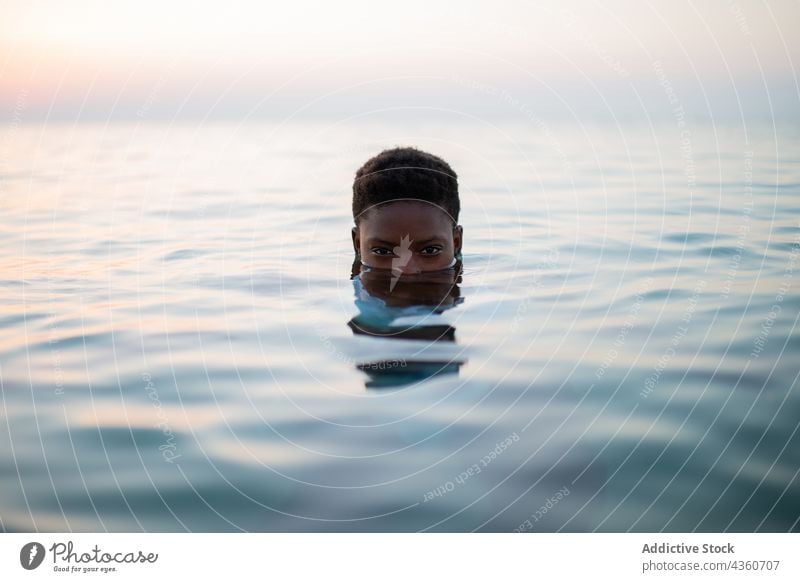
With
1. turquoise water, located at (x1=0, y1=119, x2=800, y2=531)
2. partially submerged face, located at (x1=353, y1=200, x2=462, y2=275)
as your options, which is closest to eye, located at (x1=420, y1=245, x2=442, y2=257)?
partially submerged face, located at (x1=353, y1=200, x2=462, y2=275)

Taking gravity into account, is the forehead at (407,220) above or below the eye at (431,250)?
above

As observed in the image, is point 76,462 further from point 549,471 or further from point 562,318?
point 562,318

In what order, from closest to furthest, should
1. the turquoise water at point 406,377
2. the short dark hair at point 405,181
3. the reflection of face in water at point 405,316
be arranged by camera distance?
the turquoise water at point 406,377 < the reflection of face in water at point 405,316 < the short dark hair at point 405,181

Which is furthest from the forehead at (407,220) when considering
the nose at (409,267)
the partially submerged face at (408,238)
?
the nose at (409,267)

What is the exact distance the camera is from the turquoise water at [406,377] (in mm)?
1931

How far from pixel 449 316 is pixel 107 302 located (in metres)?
1.46

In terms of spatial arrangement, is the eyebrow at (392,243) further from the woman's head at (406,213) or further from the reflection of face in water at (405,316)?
the reflection of face in water at (405,316)

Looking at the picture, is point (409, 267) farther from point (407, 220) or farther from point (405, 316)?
point (405, 316)

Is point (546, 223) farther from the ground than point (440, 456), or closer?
farther from the ground

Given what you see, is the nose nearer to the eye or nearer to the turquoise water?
the eye

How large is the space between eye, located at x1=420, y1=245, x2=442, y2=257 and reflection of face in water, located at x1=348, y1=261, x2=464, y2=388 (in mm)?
92

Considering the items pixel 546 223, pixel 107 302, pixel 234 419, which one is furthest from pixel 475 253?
pixel 234 419

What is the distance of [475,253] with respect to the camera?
4.48 meters

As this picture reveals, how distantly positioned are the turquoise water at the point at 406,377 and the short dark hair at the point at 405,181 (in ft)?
1.19
